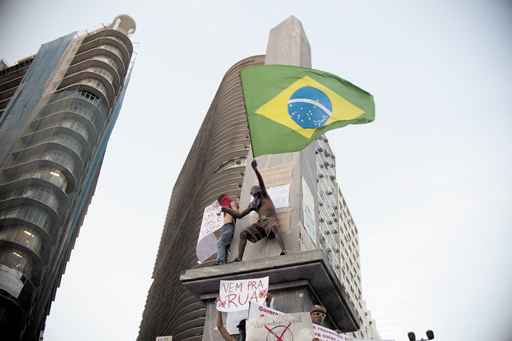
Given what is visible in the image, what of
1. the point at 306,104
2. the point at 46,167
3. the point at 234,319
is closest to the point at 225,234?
the point at 234,319

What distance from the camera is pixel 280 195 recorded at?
681 cm

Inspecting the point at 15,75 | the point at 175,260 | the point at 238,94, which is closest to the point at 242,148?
the point at 238,94

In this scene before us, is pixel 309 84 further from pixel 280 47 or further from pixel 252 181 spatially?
pixel 280 47

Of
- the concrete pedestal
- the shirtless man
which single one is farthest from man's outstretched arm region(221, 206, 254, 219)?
the concrete pedestal

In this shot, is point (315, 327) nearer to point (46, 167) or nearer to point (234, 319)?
point (234, 319)

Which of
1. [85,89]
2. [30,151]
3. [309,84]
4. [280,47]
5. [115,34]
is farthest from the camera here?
[115,34]

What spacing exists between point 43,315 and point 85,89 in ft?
86.4

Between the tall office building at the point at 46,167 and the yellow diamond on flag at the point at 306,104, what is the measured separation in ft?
107

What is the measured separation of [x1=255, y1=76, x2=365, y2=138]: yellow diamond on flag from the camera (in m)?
6.71

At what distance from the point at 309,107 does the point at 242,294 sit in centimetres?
334

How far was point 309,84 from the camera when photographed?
287 inches

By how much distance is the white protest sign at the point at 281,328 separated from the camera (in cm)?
365

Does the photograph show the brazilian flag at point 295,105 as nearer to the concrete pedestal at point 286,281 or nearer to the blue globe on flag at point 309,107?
the blue globe on flag at point 309,107

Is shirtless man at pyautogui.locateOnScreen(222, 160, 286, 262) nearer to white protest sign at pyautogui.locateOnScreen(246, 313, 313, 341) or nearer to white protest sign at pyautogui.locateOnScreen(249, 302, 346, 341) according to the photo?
white protest sign at pyautogui.locateOnScreen(249, 302, 346, 341)
